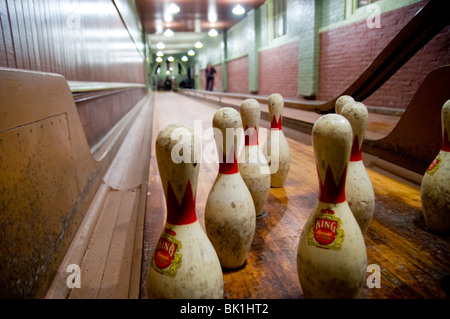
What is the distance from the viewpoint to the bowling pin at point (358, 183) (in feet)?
2.71

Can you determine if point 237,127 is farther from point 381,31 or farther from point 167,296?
point 381,31

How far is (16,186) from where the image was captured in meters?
0.70

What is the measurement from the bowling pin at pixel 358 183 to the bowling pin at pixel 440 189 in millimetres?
194

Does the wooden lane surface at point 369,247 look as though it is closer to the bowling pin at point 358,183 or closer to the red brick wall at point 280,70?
the bowling pin at point 358,183

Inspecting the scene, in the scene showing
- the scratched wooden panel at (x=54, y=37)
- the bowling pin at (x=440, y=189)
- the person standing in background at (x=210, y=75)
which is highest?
the person standing in background at (x=210, y=75)

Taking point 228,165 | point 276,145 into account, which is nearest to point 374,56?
point 276,145

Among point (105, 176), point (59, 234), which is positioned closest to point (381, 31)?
point (105, 176)

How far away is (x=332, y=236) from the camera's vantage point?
613 millimetres

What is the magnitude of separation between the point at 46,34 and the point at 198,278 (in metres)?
1.38

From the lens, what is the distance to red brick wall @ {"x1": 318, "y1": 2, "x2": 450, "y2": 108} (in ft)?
12.0

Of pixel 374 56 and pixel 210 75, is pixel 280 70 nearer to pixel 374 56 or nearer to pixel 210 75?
pixel 374 56

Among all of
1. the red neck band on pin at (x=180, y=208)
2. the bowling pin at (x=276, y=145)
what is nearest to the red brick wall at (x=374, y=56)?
the bowling pin at (x=276, y=145)

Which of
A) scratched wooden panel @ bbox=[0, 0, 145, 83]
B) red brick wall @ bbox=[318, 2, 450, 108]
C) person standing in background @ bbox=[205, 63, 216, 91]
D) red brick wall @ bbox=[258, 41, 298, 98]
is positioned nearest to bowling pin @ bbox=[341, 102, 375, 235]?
scratched wooden panel @ bbox=[0, 0, 145, 83]

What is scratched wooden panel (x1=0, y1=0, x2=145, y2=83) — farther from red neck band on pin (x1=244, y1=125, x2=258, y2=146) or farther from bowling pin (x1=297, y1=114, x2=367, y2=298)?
bowling pin (x1=297, y1=114, x2=367, y2=298)
